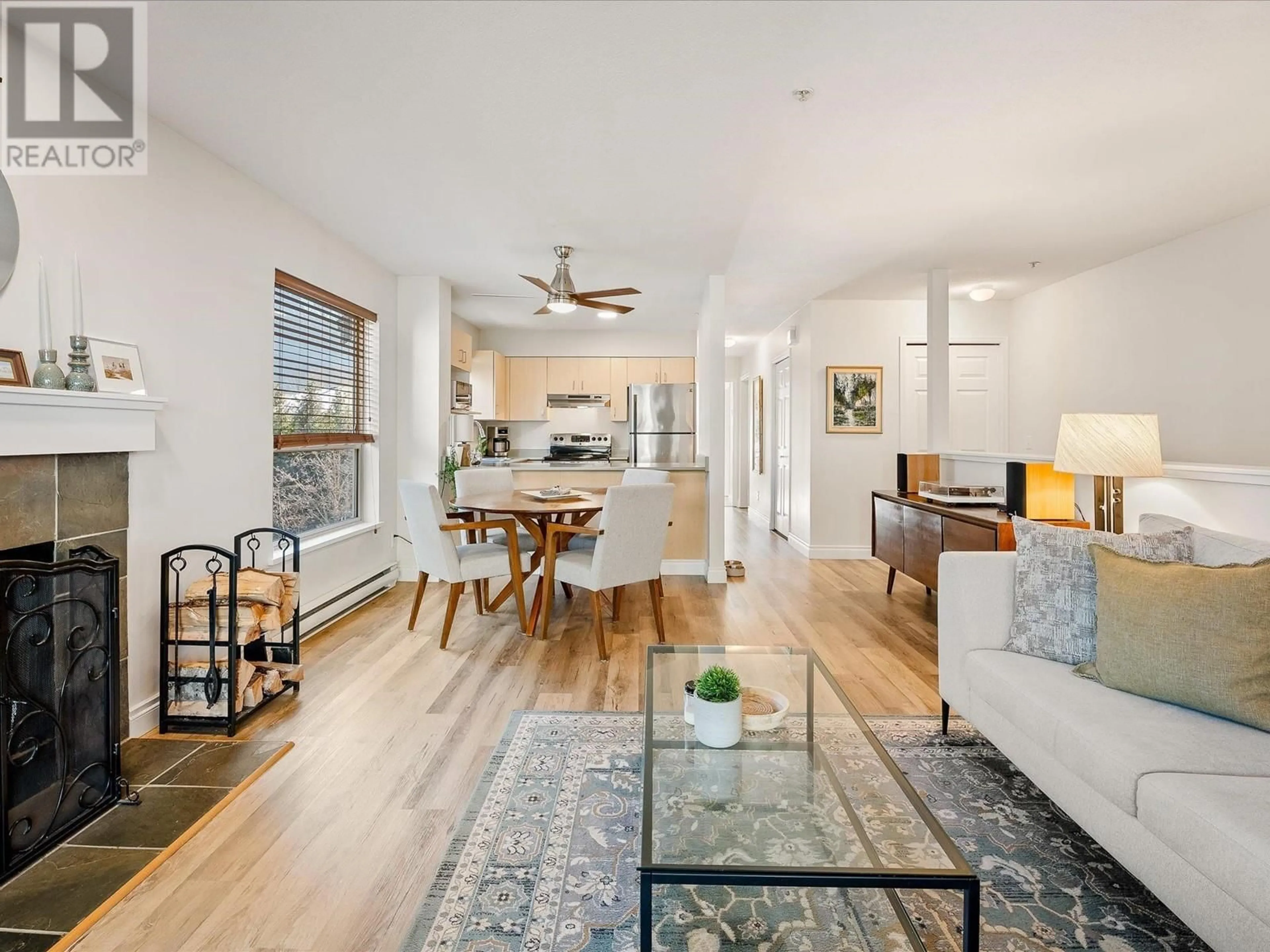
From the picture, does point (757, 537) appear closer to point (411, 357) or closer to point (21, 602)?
point (411, 357)

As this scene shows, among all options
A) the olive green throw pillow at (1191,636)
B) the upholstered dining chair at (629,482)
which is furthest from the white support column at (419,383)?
the olive green throw pillow at (1191,636)

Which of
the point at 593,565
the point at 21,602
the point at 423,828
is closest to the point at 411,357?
the point at 593,565

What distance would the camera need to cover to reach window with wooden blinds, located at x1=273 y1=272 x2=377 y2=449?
366 centimetres

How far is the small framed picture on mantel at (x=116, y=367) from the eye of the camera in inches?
89.0

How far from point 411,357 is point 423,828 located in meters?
3.95

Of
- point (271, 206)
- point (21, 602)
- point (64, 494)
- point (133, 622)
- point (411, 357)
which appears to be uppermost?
point (271, 206)

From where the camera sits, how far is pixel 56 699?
73.8 inches

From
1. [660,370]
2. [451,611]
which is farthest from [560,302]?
[660,370]

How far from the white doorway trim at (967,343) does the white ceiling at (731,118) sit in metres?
1.80

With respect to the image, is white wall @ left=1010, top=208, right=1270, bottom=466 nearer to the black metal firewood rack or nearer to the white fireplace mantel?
the black metal firewood rack

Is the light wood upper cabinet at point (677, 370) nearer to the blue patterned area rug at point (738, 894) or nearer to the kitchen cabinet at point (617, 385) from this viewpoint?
the kitchen cabinet at point (617, 385)

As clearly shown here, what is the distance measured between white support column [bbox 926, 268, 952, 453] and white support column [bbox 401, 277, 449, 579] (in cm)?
389

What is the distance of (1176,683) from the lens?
1647 millimetres

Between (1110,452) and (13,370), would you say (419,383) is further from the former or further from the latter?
(1110,452)
